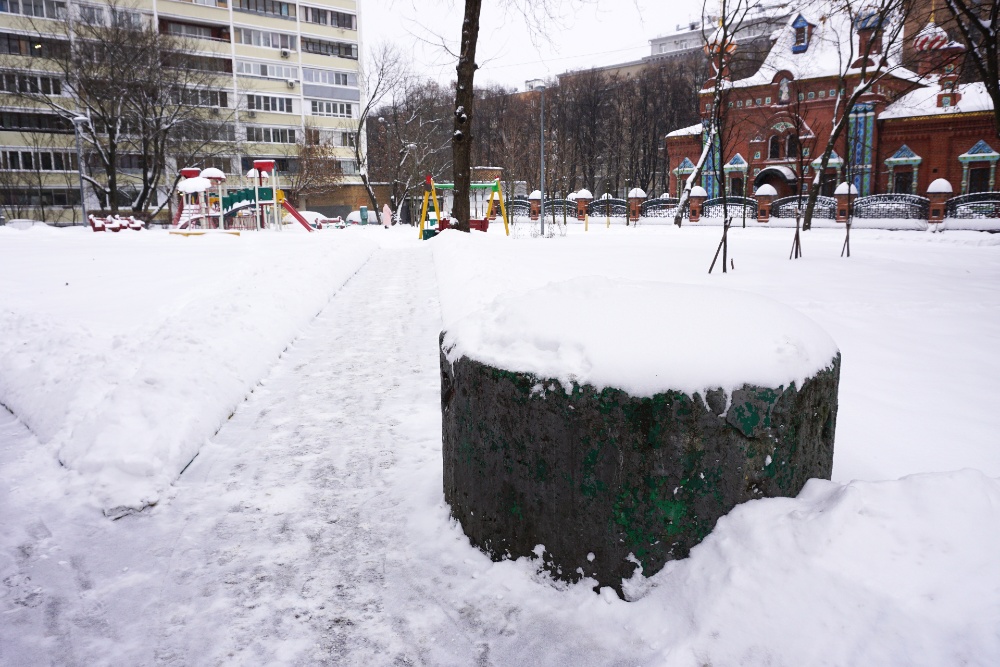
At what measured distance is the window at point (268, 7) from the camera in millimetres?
61625

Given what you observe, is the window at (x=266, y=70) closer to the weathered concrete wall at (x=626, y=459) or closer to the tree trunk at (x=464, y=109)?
the tree trunk at (x=464, y=109)

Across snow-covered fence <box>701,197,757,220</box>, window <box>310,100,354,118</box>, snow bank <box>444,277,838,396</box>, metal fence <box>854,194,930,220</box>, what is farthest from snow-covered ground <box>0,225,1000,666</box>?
window <box>310,100,354,118</box>

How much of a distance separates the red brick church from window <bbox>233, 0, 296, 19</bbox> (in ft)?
137

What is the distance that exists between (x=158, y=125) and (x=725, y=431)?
1723 inches

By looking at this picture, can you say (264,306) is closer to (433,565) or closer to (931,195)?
(433,565)

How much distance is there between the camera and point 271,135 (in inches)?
2470

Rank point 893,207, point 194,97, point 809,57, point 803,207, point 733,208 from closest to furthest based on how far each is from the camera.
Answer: point 893,207 → point 803,207 → point 733,208 → point 809,57 → point 194,97

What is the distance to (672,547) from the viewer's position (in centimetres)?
243

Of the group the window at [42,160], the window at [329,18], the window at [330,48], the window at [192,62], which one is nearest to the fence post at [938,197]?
the window at [192,62]

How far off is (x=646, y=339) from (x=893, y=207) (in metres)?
35.9

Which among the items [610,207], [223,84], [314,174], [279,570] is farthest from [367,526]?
[223,84]

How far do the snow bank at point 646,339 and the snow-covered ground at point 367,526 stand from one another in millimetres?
108

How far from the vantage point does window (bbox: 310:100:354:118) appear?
65625 mm

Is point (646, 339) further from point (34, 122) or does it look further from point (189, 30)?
point (189, 30)
